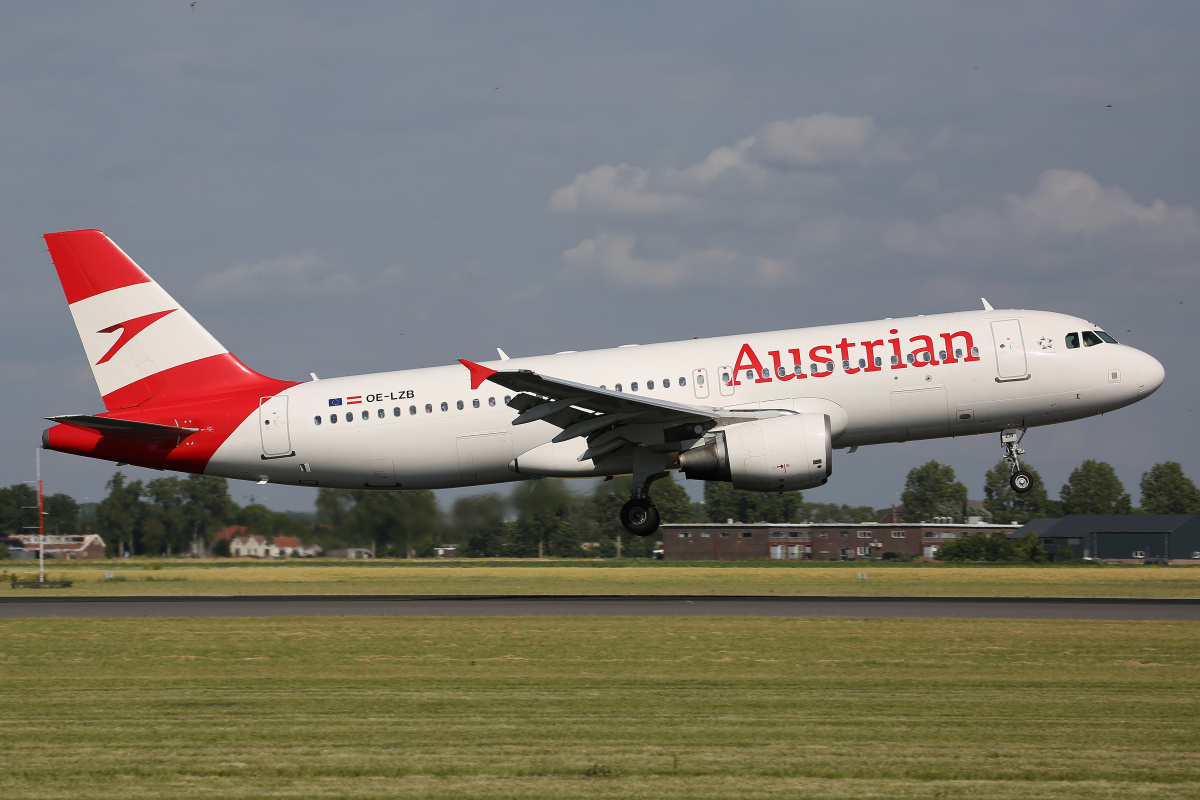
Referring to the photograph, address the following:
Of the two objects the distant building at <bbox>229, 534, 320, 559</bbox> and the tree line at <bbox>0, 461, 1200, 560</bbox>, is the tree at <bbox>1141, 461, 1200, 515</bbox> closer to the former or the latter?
the tree line at <bbox>0, 461, 1200, 560</bbox>

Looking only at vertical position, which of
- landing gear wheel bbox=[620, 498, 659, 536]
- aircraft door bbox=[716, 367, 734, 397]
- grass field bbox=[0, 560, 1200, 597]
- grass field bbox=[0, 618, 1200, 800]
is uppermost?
aircraft door bbox=[716, 367, 734, 397]

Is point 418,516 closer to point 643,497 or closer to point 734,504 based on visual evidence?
point 643,497

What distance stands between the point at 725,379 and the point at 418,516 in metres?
14.8

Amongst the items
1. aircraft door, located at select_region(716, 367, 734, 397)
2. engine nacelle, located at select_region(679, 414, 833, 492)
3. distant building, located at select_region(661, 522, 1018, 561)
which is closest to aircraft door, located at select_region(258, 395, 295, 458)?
engine nacelle, located at select_region(679, 414, 833, 492)

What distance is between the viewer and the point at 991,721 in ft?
45.2

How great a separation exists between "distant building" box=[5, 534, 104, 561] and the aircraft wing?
45.3m

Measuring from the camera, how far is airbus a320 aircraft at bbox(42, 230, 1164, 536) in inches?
1089

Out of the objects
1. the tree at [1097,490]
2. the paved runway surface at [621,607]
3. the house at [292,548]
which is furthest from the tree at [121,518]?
the tree at [1097,490]

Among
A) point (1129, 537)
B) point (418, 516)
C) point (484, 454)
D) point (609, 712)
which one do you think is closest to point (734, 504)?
point (1129, 537)

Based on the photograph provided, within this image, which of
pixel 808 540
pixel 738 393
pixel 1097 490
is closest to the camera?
pixel 738 393

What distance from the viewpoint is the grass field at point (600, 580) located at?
37.1 meters

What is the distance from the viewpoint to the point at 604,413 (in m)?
28.0

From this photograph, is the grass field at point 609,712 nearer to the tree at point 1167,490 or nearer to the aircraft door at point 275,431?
the aircraft door at point 275,431

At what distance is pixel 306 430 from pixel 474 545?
11978mm
